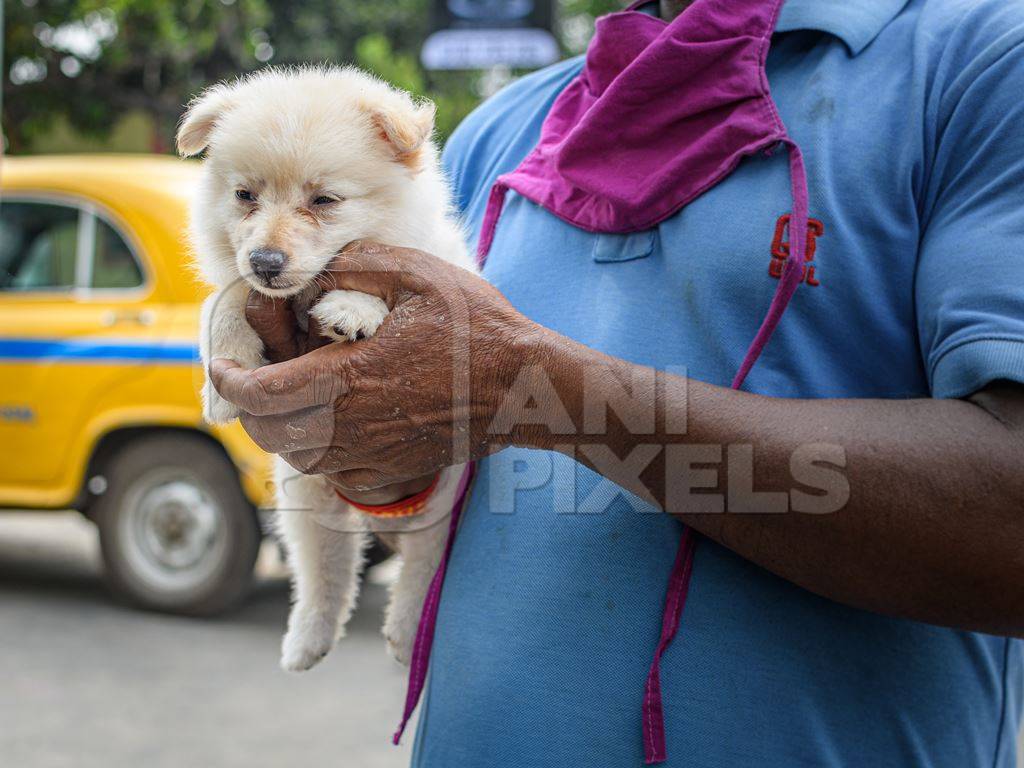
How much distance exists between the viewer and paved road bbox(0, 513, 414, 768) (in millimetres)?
4945

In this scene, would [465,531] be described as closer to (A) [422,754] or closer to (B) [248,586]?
(A) [422,754]

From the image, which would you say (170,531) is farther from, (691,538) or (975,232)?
(975,232)

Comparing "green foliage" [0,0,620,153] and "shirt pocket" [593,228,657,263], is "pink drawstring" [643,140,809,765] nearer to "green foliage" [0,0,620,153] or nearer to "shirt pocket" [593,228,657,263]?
"shirt pocket" [593,228,657,263]

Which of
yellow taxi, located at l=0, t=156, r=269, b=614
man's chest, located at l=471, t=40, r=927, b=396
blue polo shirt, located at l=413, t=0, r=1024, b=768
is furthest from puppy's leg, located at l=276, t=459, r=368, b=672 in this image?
yellow taxi, located at l=0, t=156, r=269, b=614

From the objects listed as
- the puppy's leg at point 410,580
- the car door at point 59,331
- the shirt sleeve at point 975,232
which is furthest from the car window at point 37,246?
the shirt sleeve at point 975,232

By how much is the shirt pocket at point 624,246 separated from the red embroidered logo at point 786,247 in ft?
0.67

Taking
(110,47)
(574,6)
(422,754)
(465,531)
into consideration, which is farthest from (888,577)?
(574,6)

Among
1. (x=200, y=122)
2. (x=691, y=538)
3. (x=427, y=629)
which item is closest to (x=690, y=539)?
(x=691, y=538)

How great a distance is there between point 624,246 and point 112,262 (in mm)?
5338

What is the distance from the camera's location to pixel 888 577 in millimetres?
1337

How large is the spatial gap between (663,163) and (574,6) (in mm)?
14632

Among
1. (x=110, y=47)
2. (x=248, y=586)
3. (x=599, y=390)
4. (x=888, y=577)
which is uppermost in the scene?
(x=599, y=390)

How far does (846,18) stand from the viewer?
1549mm

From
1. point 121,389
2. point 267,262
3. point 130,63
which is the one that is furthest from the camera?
point 130,63
